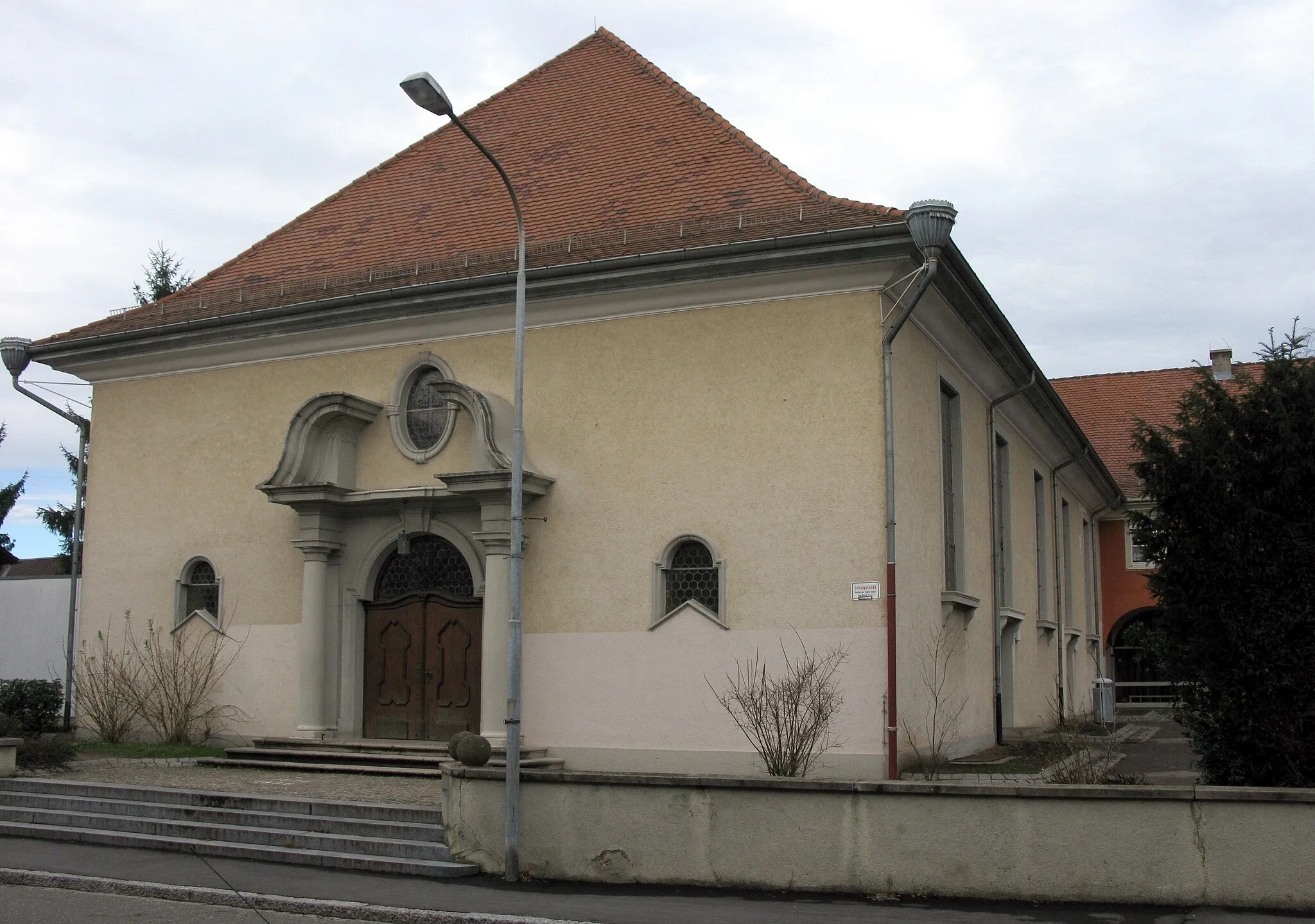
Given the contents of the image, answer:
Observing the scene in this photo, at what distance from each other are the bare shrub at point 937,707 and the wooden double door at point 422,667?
5462 millimetres

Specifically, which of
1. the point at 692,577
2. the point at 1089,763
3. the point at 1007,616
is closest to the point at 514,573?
the point at 692,577

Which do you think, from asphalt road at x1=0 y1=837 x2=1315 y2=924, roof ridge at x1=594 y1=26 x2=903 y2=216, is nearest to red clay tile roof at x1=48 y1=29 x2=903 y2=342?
roof ridge at x1=594 y1=26 x2=903 y2=216

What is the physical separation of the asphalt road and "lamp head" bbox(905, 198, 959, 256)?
649 centimetres

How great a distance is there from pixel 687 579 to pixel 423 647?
4016mm

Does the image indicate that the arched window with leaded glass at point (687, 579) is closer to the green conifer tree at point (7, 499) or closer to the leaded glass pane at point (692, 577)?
the leaded glass pane at point (692, 577)

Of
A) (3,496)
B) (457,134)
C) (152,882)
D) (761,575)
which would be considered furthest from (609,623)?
(3,496)

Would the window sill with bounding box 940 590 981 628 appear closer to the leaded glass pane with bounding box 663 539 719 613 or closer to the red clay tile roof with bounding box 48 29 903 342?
the leaded glass pane with bounding box 663 539 719 613

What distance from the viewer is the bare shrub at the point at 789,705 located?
1217 cm

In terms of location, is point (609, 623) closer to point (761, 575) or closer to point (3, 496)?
point (761, 575)

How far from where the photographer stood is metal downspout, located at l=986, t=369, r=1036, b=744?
19.2 meters

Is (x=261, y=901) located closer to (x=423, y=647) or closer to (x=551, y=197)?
(x=423, y=647)

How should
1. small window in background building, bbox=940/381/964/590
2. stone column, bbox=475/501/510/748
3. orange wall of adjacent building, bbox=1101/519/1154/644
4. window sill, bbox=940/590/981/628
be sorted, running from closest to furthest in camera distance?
stone column, bbox=475/501/510/748, window sill, bbox=940/590/981/628, small window in background building, bbox=940/381/964/590, orange wall of adjacent building, bbox=1101/519/1154/644

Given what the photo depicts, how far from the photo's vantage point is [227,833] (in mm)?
11922

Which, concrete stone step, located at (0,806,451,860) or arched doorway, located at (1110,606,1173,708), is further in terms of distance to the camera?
arched doorway, located at (1110,606,1173,708)
